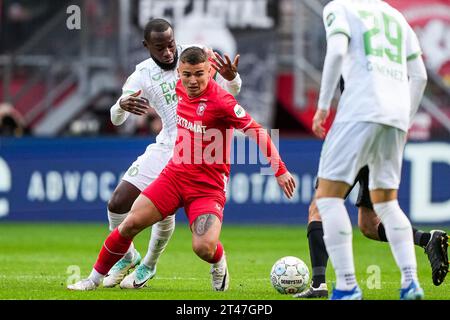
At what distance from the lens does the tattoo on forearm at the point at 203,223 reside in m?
8.34

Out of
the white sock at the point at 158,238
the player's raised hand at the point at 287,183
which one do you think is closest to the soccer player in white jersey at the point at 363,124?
the player's raised hand at the point at 287,183

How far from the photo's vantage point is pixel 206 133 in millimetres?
8461

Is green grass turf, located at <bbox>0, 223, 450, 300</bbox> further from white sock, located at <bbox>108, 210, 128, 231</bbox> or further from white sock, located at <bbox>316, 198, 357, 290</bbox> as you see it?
white sock, located at <bbox>316, 198, 357, 290</bbox>

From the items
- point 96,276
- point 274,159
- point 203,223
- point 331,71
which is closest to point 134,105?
point 203,223

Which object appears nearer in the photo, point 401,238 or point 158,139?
point 401,238

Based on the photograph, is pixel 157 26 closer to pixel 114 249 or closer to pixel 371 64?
pixel 114 249

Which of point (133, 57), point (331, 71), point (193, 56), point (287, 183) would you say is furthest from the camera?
point (133, 57)

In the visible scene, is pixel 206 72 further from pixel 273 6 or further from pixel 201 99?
pixel 273 6

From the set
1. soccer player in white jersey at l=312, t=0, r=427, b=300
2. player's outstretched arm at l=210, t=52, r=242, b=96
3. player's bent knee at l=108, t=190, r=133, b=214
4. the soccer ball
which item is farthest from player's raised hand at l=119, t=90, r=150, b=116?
soccer player in white jersey at l=312, t=0, r=427, b=300

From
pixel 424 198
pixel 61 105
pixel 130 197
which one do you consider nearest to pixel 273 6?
pixel 61 105

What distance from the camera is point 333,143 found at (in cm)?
710

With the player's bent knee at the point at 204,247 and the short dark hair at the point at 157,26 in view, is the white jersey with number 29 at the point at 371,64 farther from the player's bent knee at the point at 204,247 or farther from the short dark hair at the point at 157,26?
the short dark hair at the point at 157,26

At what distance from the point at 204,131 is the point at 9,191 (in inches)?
361

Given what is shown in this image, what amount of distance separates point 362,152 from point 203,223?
176cm
